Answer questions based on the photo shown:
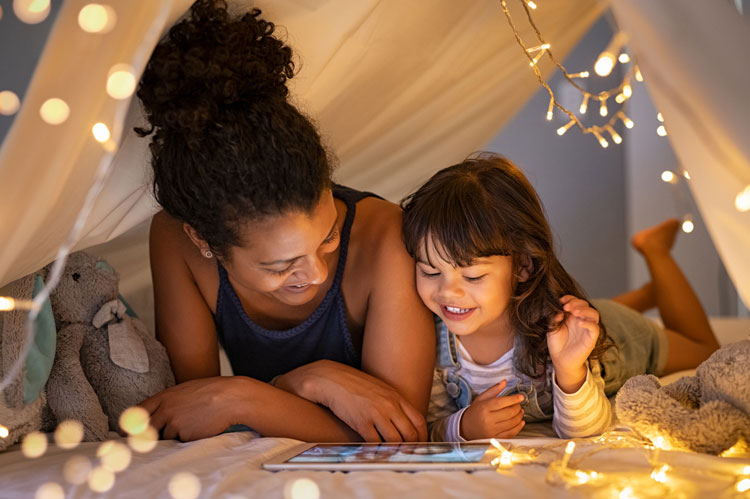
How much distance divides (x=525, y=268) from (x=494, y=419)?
0.34 metres

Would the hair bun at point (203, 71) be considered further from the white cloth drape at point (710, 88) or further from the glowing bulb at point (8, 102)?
the white cloth drape at point (710, 88)

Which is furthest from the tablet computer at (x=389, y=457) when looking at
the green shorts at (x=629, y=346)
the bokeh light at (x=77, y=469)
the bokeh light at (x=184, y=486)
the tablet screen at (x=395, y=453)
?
the green shorts at (x=629, y=346)

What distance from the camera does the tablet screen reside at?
1.03 metres

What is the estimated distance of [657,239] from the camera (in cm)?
225

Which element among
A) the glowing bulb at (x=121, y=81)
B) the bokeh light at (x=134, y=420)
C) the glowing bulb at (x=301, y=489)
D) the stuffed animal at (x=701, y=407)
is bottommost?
the bokeh light at (x=134, y=420)

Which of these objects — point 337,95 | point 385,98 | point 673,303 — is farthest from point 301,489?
point 673,303

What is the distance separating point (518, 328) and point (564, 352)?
0.14m

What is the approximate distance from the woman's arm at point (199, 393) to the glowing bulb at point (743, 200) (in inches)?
27.8

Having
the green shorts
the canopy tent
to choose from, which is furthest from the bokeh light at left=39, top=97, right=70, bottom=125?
the green shorts

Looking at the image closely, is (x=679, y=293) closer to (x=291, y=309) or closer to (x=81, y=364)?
(x=291, y=309)

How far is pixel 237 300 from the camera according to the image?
1.49 metres

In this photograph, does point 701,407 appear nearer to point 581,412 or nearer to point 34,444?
point 581,412

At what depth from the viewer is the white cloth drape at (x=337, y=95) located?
0.94m

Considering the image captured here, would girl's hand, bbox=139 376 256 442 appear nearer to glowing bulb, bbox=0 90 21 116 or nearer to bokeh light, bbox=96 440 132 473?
bokeh light, bbox=96 440 132 473
